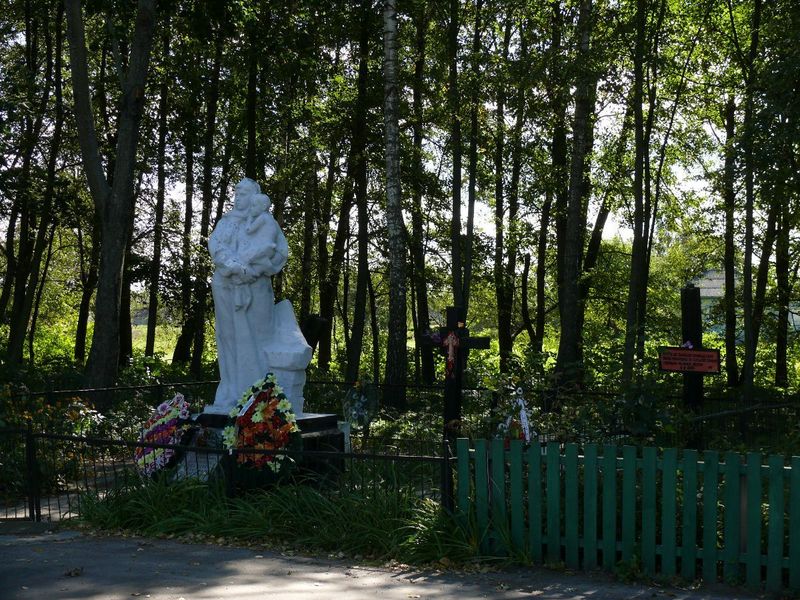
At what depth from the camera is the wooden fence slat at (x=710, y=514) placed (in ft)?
23.2

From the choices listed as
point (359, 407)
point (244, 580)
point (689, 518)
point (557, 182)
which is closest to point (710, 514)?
point (689, 518)

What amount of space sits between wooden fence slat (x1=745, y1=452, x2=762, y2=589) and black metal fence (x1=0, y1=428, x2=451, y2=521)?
2407 mm

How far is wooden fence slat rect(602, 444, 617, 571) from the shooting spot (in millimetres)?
7355

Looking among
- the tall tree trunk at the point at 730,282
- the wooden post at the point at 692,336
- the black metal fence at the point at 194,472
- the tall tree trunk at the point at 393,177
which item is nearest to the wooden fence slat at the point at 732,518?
the black metal fence at the point at 194,472

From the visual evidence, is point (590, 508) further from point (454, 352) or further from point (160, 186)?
point (160, 186)

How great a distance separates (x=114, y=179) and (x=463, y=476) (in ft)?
34.5

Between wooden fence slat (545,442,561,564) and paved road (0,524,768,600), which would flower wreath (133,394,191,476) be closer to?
paved road (0,524,768,600)

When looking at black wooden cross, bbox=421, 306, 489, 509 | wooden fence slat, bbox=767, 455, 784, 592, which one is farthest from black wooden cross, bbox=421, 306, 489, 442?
wooden fence slat, bbox=767, 455, 784, 592

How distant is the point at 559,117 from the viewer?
24578 millimetres

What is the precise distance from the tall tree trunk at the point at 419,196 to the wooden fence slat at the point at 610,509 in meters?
15.6

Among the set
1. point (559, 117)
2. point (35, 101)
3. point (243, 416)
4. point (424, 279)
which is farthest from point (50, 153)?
point (243, 416)

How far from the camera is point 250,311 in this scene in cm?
1164

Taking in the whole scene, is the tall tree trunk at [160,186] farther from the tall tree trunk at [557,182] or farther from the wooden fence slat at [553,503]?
the wooden fence slat at [553,503]

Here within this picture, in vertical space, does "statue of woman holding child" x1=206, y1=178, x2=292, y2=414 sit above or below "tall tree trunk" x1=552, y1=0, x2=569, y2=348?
below
